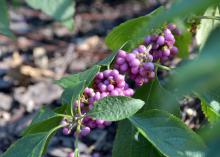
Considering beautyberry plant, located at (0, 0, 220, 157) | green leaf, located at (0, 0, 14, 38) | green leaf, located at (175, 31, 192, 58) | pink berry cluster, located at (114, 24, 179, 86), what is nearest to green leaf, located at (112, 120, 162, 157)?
beautyberry plant, located at (0, 0, 220, 157)

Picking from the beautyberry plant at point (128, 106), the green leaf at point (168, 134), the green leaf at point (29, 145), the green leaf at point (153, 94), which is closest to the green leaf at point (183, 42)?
the beautyberry plant at point (128, 106)

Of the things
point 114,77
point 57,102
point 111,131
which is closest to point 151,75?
point 114,77

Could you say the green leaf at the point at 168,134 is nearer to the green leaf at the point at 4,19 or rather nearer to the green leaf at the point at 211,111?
the green leaf at the point at 211,111

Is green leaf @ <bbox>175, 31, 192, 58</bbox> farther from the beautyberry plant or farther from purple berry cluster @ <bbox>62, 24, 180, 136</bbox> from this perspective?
purple berry cluster @ <bbox>62, 24, 180, 136</bbox>

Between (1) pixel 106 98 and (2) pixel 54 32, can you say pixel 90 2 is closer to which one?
(2) pixel 54 32

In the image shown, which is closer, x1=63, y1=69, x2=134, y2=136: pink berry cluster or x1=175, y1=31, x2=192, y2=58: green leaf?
x1=63, y1=69, x2=134, y2=136: pink berry cluster

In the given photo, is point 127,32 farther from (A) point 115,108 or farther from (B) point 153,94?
(A) point 115,108
